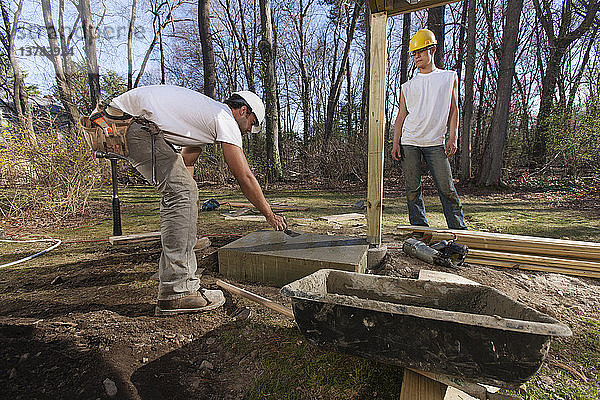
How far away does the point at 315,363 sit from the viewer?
5.31ft

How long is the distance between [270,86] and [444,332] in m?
10.6

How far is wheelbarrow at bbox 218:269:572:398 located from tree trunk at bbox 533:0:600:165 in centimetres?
994

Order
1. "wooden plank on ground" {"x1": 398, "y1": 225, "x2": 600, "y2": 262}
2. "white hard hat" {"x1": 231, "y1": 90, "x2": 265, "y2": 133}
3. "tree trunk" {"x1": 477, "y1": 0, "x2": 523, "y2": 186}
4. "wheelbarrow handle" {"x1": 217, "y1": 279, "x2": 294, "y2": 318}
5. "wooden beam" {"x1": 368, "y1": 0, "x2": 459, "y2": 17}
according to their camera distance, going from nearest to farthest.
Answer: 1. "wheelbarrow handle" {"x1": 217, "y1": 279, "x2": 294, "y2": 318}
2. "white hard hat" {"x1": 231, "y1": 90, "x2": 265, "y2": 133}
3. "wooden beam" {"x1": 368, "y1": 0, "x2": 459, "y2": 17}
4. "wooden plank on ground" {"x1": 398, "y1": 225, "x2": 600, "y2": 262}
5. "tree trunk" {"x1": 477, "y1": 0, "x2": 523, "y2": 186}

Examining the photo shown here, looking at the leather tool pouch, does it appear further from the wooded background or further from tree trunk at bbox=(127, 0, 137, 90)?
tree trunk at bbox=(127, 0, 137, 90)

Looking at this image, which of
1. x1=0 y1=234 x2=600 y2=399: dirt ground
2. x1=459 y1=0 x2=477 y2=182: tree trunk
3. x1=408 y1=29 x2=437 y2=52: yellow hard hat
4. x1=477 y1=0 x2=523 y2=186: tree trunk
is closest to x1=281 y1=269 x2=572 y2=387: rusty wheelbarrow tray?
x1=0 y1=234 x2=600 y2=399: dirt ground

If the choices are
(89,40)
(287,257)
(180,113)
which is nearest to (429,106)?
(287,257)

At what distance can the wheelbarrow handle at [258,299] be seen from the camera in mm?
2051

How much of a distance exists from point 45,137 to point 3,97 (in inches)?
821

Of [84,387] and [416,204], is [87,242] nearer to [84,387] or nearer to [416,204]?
[84,387]

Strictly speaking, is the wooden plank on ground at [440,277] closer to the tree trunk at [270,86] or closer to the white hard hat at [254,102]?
the white hard hat at [254,102]

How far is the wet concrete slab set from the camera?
247cm

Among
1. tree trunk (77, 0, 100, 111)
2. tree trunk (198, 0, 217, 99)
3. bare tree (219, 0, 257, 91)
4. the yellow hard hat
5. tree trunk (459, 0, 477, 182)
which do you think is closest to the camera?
the yellow hard hat

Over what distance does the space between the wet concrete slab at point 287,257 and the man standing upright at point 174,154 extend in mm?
568

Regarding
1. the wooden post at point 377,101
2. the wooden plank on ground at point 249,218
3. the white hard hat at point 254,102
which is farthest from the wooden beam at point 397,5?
the wooden plank on ground at point 249,218
